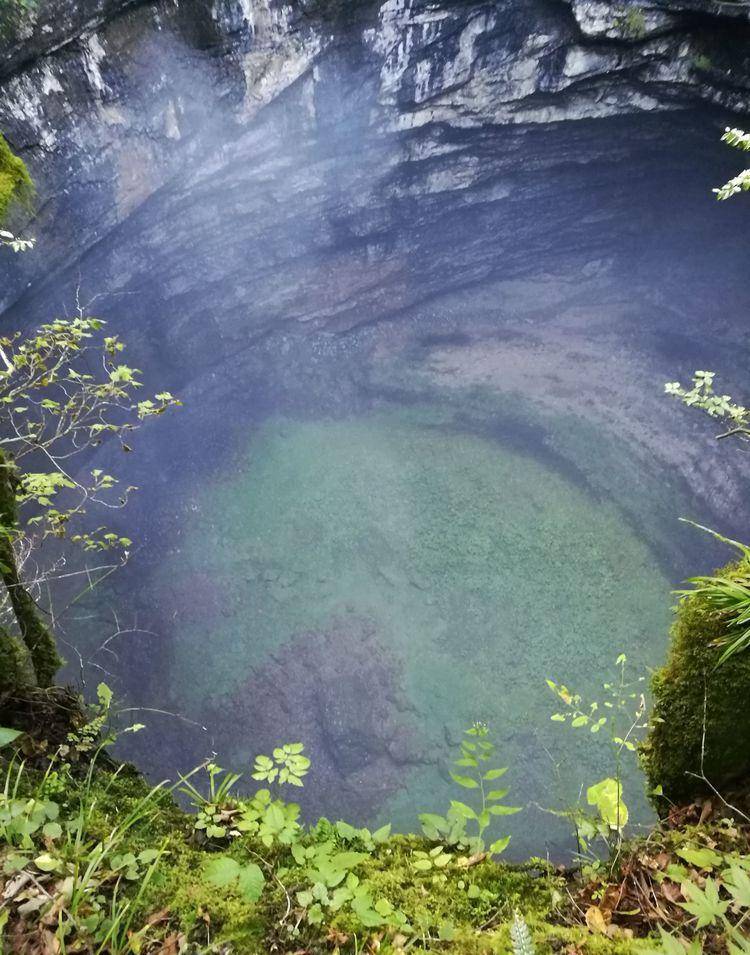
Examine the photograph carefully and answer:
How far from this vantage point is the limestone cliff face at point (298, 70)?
17.9ft

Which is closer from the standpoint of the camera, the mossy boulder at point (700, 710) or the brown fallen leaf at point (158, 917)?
the brown fallen leaf at point (158, 917)

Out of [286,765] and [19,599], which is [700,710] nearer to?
[286,765]

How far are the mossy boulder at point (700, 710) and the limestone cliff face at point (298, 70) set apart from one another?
6.32 m

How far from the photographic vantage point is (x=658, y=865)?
6.14 ft

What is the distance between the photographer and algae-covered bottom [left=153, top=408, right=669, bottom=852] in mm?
6457

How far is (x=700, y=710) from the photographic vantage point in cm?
214

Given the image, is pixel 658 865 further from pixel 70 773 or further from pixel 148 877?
pixel 70 773

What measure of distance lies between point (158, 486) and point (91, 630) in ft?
7.78

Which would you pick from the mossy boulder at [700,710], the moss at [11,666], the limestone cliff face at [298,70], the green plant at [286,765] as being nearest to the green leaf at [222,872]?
the green plant at [286,765]

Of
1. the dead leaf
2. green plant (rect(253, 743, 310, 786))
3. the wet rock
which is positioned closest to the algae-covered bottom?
the wet rock

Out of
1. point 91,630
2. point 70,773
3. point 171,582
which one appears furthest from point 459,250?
point 70,773

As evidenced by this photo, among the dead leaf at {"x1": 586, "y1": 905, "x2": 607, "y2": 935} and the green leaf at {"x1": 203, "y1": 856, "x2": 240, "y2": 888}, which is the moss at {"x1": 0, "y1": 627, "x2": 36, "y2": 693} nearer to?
the green leaf at {"x1": 203, "y1": 856, "x2": 240, "y2": 888}

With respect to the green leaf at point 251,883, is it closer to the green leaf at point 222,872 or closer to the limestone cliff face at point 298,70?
the green leaf at point 222,872

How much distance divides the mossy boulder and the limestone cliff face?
20.7ft
